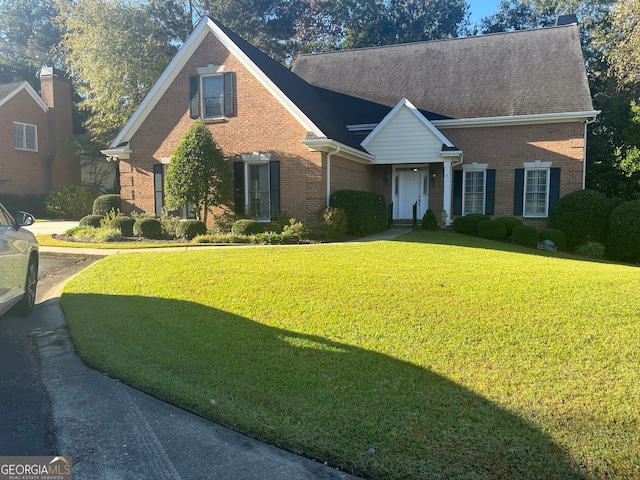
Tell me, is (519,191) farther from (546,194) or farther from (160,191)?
(160,191)

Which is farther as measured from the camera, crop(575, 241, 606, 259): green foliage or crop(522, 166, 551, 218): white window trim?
crop(522, 166, 551, 218): white window trim

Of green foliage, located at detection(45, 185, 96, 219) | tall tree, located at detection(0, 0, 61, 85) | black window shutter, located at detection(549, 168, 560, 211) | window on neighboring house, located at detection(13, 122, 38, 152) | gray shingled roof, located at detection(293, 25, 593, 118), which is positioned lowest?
green foliage, located at detection(45, 185, 96, 219)

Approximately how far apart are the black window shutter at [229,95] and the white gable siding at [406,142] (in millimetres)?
5800

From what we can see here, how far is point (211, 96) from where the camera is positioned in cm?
1691

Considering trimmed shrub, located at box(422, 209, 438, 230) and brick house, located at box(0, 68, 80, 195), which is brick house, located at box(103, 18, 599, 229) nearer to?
trimmed shrub, located at box(422, 209, 438, 230)

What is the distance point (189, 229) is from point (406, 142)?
881 cm

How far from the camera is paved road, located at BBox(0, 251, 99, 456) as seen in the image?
140 inches

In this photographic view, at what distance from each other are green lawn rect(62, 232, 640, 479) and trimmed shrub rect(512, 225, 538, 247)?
6896 millimetres

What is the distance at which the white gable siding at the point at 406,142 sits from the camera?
18.2 metres

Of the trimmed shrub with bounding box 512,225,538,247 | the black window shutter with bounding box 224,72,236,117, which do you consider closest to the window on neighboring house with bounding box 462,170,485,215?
the trimmed shrub with bounding box 512,225,538,247

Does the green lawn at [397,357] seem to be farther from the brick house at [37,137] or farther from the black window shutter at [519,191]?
the brick house at [37,137]

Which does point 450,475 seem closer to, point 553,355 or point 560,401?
point 560,401

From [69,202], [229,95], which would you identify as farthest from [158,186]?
[69,202]

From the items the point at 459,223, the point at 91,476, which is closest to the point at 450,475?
the point at 91,476
